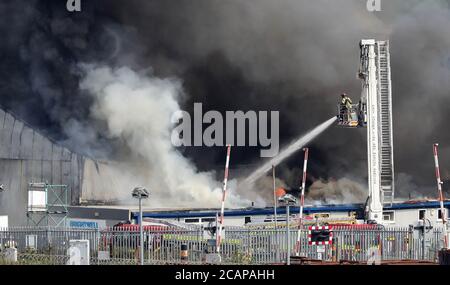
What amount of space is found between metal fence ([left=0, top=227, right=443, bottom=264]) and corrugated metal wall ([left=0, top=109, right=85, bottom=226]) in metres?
11.6

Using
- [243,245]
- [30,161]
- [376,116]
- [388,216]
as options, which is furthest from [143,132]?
[243,245]

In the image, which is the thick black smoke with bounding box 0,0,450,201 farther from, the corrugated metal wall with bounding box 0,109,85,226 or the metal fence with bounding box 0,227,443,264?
the metal fence with bounding box 0,227,443,264

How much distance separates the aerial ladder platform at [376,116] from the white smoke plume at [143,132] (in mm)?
5988

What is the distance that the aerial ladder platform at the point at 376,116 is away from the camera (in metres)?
30.0

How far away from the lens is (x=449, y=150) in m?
38.2

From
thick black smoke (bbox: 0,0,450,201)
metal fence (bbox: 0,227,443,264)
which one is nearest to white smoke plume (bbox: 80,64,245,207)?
thick black smoke (bbox: 0,0,450,201)

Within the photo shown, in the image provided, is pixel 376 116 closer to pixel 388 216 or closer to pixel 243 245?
pixel 388 216

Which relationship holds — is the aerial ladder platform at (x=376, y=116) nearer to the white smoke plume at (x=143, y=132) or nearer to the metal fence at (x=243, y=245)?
the white smoke plume at (x=143, y=132)

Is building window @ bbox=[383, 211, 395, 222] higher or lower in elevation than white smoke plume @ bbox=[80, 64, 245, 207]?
lower

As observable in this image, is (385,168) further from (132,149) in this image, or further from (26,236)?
(26,236)

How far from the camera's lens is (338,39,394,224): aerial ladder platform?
30.0 meters

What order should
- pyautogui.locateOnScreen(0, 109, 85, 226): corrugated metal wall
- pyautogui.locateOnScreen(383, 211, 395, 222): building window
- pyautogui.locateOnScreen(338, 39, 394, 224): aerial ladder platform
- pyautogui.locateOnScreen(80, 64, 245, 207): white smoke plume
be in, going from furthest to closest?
pyautogui.locateOnScreen(80, 64, 245, 207): white smoke plume < pyautogui.locateOnScreen(0, 109, 85, 226): corrugated metal wall < pyautogui.locateOnScreen(383, 211, 395, 222): building window < pyautogui.locateOnScreen(338, 39, 394, 224): aerial ladder platform

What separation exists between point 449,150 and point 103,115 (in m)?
13.1
